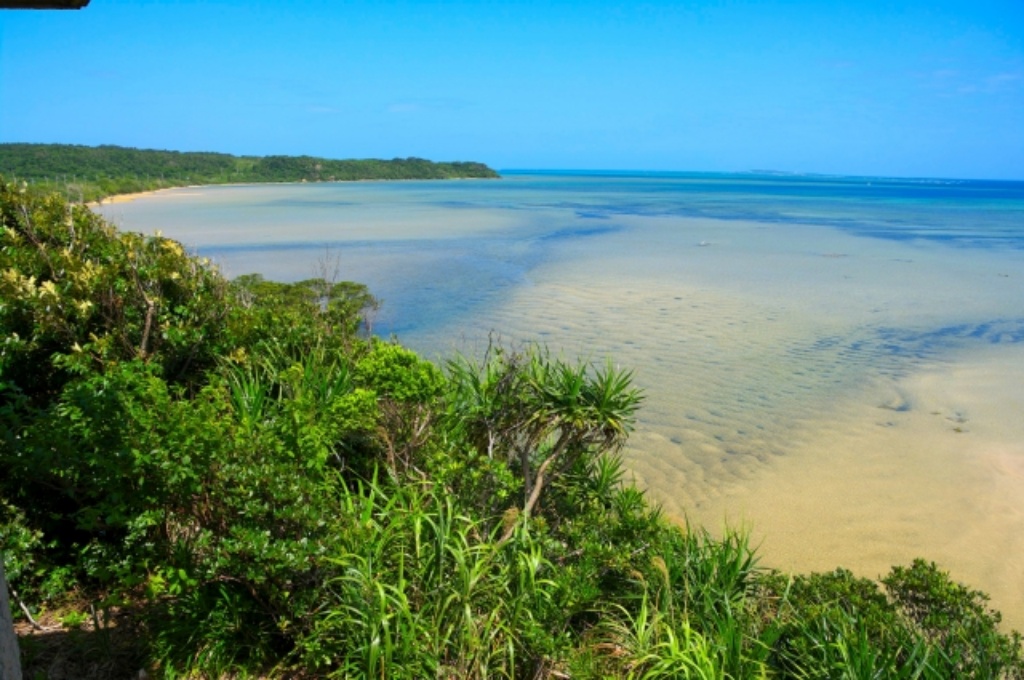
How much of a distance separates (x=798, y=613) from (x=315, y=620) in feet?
7.44

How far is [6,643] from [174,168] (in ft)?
307

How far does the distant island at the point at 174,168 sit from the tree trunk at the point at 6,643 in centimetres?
4864

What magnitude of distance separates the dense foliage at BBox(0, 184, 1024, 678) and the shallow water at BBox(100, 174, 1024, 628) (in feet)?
7.86

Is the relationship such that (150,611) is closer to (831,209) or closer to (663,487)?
(663,487)

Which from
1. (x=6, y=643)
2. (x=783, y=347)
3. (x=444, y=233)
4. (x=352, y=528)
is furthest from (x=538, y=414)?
(x=444, y=233)

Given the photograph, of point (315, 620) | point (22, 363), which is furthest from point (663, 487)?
point (22, 363)

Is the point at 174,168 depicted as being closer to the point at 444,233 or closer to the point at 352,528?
the point at 444,233

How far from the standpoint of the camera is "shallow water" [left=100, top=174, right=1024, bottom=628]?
6887mm

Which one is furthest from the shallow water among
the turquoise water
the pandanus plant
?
the pandanus plant

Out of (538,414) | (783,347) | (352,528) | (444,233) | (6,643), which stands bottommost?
(783,347)

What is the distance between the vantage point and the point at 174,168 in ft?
282

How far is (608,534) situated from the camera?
4.14 meters

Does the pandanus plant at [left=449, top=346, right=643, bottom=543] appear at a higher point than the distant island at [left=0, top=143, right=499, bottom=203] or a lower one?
lower

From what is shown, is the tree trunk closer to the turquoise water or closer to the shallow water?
the shallow water
